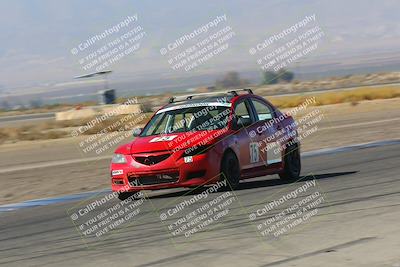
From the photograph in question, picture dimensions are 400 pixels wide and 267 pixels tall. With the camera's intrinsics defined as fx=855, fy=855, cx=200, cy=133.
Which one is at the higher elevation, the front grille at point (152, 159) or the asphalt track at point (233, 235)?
the front grille at point (152, 159)

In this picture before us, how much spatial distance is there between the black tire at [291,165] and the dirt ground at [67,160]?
11.6 ft

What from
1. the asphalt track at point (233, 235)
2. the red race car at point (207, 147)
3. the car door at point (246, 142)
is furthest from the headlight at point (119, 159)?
the car door at point (246, 142)

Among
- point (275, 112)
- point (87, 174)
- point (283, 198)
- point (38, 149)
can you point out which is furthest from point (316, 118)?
point (283, 198)

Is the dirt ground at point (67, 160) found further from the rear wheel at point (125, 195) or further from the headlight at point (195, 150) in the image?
the headlight at point (195, 150)

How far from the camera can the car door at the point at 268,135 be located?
13438 mm

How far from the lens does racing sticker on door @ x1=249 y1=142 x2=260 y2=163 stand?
1316 cm

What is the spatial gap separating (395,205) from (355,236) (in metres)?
2.14

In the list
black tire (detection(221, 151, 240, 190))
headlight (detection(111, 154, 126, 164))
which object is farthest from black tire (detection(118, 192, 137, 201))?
black tire (detection(221, 151, 240, 190))

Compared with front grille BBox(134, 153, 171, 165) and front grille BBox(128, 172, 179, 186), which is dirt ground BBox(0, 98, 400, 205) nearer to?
front grille BBox(128, 172, 179, 186)

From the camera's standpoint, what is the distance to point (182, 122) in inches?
521

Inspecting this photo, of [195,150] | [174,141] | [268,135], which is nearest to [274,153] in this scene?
[268,135]

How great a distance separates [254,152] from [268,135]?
1.67 feet

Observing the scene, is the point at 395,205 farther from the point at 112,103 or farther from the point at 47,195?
the point at 112,103

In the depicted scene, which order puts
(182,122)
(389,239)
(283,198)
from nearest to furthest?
(389,239) → (283,198) → (182,122)
